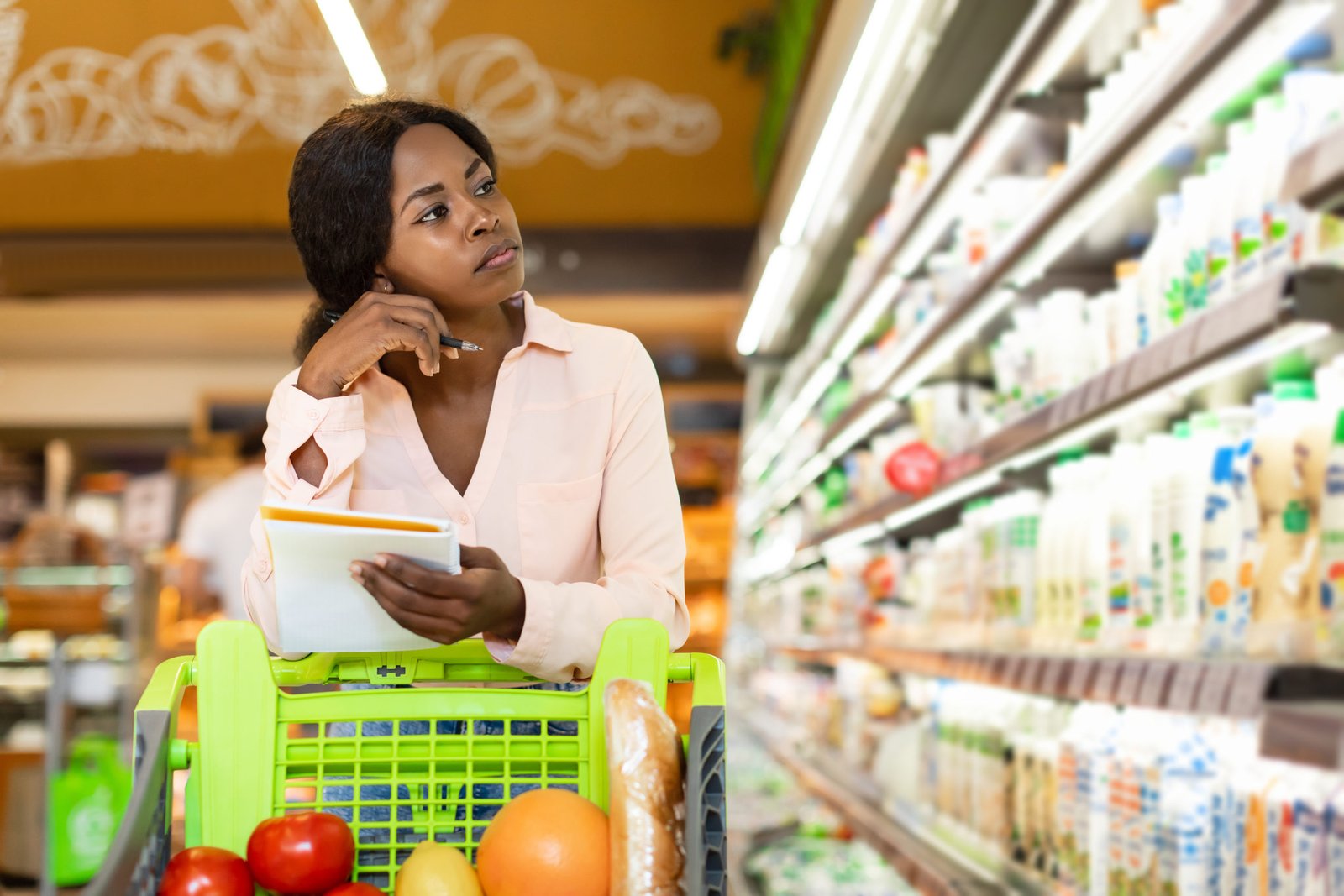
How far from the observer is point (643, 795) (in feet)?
3.85

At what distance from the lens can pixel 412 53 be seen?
20.2 feet

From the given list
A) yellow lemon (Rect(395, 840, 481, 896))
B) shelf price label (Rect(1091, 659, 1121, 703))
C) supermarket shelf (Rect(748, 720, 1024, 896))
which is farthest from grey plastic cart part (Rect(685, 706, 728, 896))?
supermarket shelf (Rect(748, 720, 1024, 896))

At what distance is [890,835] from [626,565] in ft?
7.52

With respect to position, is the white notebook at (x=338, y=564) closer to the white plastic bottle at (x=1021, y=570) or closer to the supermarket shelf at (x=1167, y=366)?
the supermarket shelf at (x=1167, y=366)

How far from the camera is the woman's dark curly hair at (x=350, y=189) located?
1.62 m

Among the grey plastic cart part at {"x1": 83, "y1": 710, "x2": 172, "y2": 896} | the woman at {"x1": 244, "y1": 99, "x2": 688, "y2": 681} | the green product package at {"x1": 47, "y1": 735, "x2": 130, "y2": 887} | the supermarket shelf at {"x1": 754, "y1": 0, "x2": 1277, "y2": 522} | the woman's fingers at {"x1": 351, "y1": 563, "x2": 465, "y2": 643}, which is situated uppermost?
the supermarket shelf at {"x1": 754, "y1": 0, "x2": 1277, "y2": 522}

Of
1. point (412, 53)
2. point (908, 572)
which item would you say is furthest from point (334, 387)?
point (412, 53)

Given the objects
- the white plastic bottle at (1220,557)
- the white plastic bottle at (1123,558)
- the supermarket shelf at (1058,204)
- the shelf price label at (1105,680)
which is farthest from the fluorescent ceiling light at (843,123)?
the shelf price label at (1105,680)

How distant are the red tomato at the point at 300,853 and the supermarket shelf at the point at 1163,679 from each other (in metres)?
0.97

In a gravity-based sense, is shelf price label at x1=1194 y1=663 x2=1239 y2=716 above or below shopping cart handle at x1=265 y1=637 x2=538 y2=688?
below

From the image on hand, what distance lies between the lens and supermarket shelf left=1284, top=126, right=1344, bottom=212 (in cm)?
146

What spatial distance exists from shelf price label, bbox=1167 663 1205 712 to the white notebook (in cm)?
98

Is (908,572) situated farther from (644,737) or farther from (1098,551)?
(644,737)

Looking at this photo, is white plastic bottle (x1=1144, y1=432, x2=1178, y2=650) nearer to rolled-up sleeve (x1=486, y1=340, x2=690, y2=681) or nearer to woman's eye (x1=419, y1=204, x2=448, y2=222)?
rolled-up sleeve (x1=486, y1=340, x2=690, y2=681)
